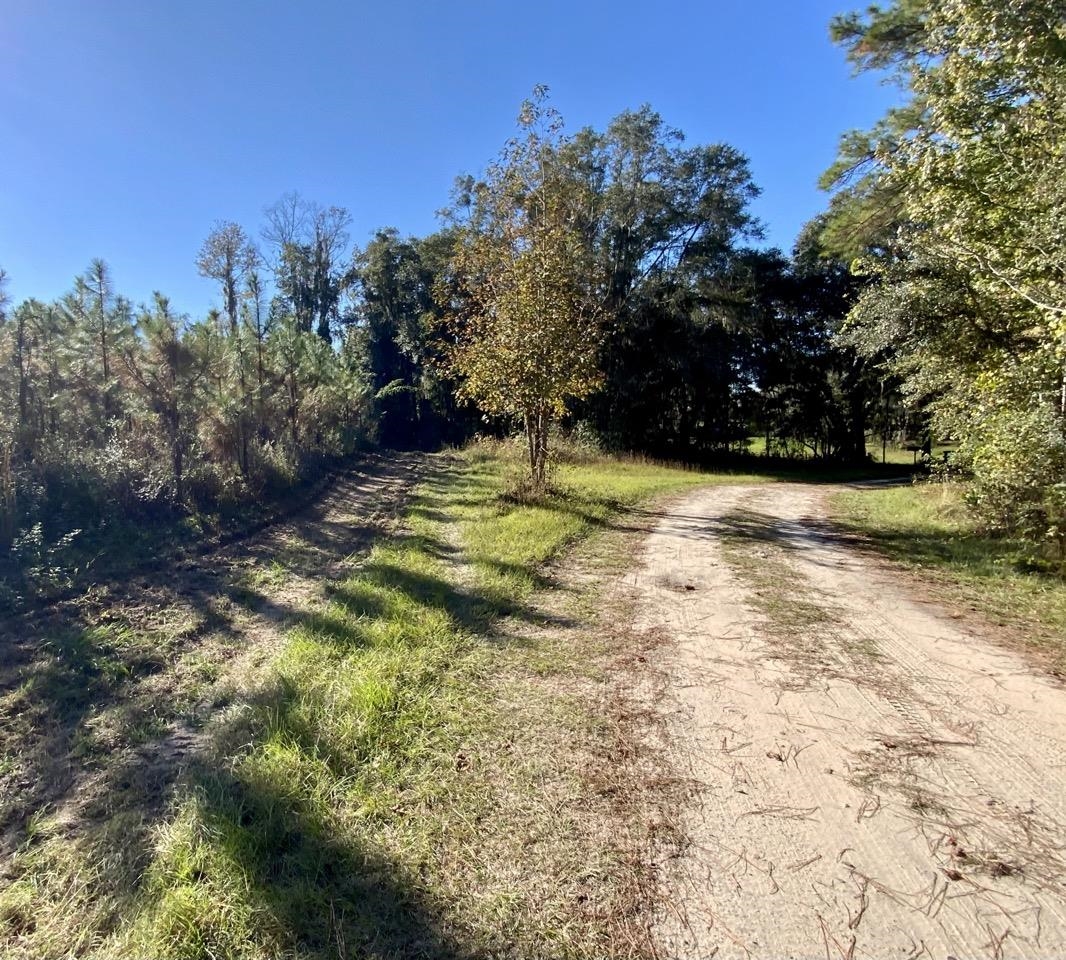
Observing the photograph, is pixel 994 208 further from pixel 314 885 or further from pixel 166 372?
pixel 166 372

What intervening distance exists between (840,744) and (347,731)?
8.15ft

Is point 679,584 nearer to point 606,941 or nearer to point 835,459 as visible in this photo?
point 606,941

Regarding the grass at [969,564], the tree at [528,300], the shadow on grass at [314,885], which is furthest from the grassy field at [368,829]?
the tree at [528,300]

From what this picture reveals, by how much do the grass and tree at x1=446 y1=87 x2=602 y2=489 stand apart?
510cm

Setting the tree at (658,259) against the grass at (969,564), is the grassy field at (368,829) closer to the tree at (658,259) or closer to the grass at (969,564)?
the grass at (969,564)

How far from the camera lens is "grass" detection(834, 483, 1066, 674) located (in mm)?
4414

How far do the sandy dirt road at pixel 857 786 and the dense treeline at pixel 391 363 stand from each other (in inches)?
274

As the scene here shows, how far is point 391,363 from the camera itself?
33.4 metres

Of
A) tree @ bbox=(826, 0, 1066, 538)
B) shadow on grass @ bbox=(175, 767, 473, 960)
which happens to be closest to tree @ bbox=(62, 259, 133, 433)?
shadow on grass @ bbox=(175, 767, 473, 960)

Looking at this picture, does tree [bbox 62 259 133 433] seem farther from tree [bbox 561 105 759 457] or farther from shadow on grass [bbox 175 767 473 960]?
tree [bbox 561 105 759 457]

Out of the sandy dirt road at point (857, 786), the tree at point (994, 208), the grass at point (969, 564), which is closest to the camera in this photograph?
the sandy dirt road at point (857, 786)

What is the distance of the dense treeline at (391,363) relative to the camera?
28.0ft

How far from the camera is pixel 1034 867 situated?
2.03m

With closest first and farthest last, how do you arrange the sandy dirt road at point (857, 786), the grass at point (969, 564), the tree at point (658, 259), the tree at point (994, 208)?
the sandy dirt road at point (857, 786), the grass at point (969, 564), the tree at point (994, 208), the tree at point (658, 259)
